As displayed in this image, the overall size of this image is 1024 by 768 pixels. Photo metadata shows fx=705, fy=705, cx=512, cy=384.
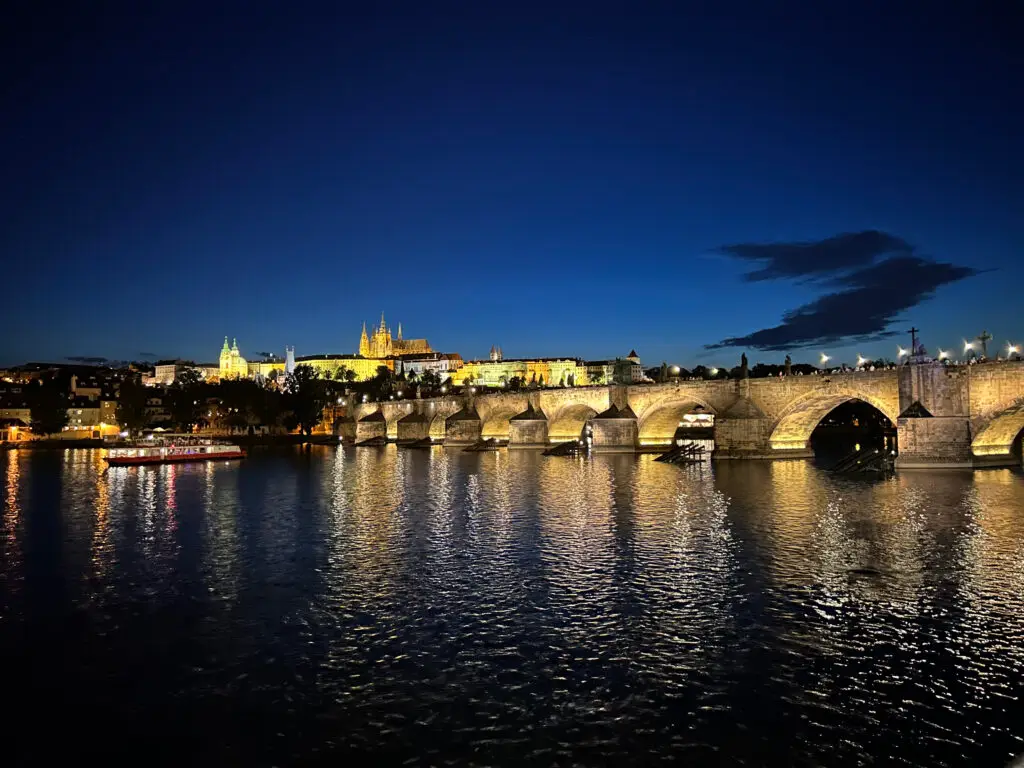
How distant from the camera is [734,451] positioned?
1631 inches

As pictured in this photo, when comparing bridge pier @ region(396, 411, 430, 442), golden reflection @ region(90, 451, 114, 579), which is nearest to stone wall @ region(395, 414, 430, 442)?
bridge pier @ region(396, 411, 430, 442)

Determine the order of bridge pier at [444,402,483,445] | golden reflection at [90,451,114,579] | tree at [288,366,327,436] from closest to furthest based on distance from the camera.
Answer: golden reflection at [90,451,114,579], bridge pier at [444,402,483,445], tree at [288,366,327,436]

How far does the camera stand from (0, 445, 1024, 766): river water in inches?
303

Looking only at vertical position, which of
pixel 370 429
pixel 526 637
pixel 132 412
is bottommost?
pixel 526 637

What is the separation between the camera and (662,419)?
52.1 meters

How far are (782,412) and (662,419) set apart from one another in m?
12.4

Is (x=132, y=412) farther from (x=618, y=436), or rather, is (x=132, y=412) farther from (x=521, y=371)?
(x=521, y=371)

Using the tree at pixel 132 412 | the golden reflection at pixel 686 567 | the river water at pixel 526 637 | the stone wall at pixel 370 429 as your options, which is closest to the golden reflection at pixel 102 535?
the river water at pixel 526 637

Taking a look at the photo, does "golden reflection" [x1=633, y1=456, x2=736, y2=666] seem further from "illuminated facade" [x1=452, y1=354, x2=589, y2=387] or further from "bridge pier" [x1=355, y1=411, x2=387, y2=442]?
"illuminated facade" [x1=452, y1=354, x2=589, y2=387]

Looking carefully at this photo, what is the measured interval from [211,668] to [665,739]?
624 cm

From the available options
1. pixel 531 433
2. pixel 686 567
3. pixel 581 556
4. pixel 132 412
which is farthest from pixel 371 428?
pixel 686 567

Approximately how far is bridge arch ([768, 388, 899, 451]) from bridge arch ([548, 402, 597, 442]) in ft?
60.3

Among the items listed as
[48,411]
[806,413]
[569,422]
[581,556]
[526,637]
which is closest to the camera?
[526,637]

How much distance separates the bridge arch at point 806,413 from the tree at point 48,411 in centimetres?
8319
